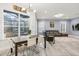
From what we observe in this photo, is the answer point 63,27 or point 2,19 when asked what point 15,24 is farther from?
point 63,27

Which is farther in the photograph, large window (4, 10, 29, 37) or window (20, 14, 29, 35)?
window (20, 14, 29, 35)

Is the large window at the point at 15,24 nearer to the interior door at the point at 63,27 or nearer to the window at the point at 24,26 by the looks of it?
the window at the point at 24,26

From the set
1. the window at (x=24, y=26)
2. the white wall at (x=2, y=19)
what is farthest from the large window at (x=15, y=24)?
the white wall at (x=2, y=19)

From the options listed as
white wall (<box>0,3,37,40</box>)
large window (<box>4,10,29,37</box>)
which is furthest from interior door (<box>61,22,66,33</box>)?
large window (<box>4,10,29,37</box>)

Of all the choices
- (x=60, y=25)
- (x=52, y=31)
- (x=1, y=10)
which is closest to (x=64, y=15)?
(x=60, y=25)

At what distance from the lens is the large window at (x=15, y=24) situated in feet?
11.0

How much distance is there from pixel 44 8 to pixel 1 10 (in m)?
1.51

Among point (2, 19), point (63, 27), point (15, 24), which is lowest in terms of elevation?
point (63, 27)

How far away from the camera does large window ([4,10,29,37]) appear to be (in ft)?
11.0

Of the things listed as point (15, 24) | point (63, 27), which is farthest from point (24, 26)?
point (63, 27)

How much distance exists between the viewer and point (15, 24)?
3.56 m

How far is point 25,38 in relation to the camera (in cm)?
353

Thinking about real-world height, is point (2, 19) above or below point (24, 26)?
above

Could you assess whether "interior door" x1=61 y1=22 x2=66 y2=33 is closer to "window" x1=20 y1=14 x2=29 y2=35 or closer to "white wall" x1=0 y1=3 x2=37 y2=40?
"white wall" x1=0 y1=3 x2=37 y2=40
